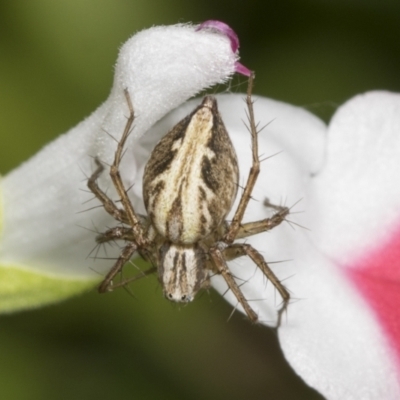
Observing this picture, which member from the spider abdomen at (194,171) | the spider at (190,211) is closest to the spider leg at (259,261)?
the spider at (190,211)

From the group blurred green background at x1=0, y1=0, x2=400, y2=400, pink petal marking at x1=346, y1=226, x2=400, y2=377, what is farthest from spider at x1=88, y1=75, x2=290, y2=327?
blurred green background at x1=0, y1=0, x2=400, y2=400

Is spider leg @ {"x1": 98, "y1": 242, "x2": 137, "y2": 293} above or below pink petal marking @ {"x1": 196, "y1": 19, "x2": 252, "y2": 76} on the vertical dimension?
below

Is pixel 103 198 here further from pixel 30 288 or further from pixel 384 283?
pixel 384 283

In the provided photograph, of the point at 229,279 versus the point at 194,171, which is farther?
the point at 229,279

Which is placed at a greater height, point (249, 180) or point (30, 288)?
point (249, 180)

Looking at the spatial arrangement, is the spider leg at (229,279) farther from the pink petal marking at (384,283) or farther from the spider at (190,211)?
the pink petal marking at (384,283)

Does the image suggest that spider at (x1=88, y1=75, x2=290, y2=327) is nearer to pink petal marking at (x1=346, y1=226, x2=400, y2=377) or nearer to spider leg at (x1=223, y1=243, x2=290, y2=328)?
spider leg at (x1=223, y1=243, x2=290, y2=328)

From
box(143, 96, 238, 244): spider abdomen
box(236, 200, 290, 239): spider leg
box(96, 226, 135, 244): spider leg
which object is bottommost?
box(96, 226, 135, 244): spider leg

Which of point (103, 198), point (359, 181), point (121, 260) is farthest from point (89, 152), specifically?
point (359, 181)
